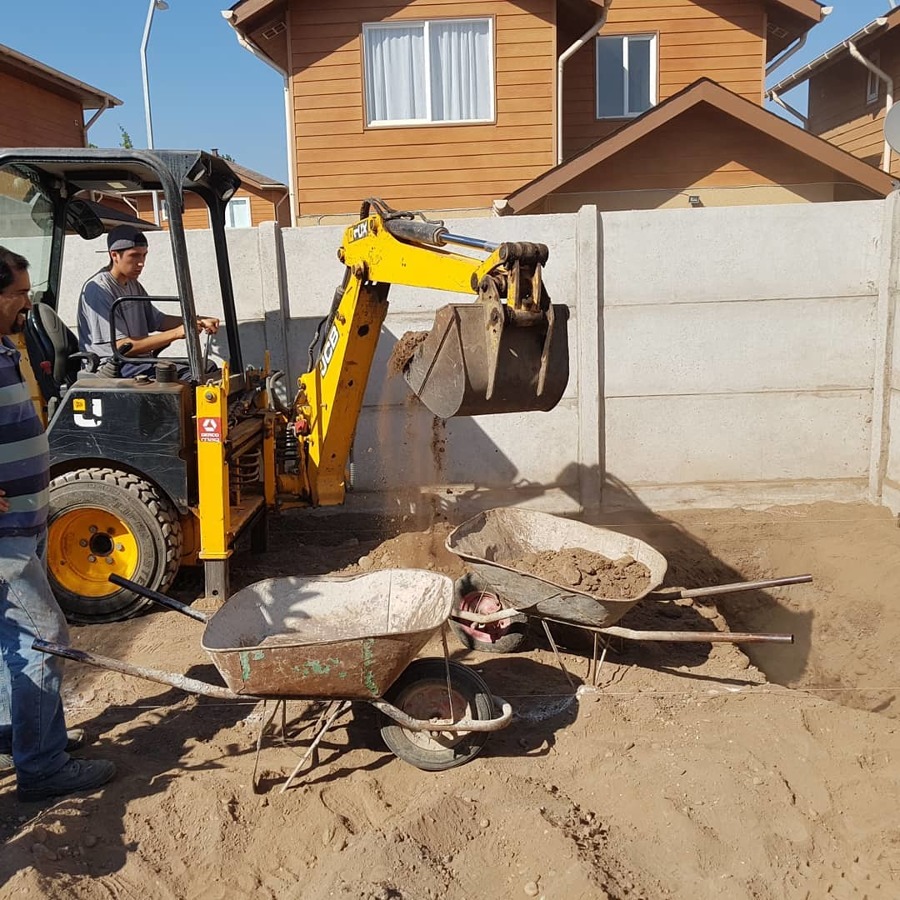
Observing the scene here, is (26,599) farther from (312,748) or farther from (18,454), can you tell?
(312,748)

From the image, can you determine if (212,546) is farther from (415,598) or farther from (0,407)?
(0,407)

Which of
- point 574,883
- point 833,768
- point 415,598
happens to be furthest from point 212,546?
point 833,768

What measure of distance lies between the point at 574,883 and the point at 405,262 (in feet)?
10.4

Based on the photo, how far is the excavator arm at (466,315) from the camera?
13.1 ft

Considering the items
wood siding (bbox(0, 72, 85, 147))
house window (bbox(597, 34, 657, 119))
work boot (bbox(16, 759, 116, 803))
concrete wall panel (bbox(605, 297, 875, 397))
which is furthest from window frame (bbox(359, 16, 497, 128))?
work boot (bbox(16, 759, 116, 803))

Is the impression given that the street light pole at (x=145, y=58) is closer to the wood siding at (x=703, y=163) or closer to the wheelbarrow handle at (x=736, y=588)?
the wood siding at (x=703, y=163)

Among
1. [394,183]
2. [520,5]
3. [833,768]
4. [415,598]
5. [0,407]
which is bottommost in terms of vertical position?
[833,768]

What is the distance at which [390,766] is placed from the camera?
12.6 ft

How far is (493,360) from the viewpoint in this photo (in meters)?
4.07

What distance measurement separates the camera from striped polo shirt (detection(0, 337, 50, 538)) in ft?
11.0

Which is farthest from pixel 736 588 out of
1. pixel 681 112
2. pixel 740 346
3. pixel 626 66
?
pixel 626 66

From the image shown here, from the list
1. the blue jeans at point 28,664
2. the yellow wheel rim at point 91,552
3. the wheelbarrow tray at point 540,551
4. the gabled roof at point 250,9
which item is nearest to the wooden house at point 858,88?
the gabled roof at point 250,9

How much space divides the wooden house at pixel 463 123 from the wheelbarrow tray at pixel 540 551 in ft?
24.8

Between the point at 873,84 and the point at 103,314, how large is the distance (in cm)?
1678
